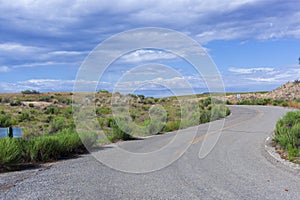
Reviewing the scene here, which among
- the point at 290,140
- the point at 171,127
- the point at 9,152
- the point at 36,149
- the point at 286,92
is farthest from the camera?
the point at 286,92

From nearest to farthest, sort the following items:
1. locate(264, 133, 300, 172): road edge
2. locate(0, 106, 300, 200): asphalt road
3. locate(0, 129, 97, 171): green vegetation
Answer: locate(0, 106, 300, 200): asphalt road
locate(0, 129, 97, 171): green vegetation
locate(264, 133, 300, 172): road edge

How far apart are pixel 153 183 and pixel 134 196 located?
3.87 feet

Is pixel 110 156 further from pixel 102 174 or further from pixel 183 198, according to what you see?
pixel 183 198

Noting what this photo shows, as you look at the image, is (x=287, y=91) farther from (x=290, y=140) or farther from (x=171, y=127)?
(x=290, y=140)

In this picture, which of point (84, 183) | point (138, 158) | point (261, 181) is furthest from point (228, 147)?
point (84, 183)

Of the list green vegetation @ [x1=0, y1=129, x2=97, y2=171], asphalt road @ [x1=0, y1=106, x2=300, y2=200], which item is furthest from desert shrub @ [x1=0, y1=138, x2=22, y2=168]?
asphalt road @ [x1=0, y1=106, x2=300, y2=200]

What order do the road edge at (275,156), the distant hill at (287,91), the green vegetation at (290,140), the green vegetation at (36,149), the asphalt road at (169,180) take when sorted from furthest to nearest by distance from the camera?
1. the distant hill at (287,91)
2. the green vegetation at (290,140)
3. the road edge at (275,156)
4. the green vegetation at (36,149)
5. the asphalt road at (169,180)

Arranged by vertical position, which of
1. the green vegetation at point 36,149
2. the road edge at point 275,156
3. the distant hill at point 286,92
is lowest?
the road edge at point 275,156

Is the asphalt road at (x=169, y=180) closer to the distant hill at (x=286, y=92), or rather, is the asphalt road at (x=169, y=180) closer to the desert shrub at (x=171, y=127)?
the desert shrub at (x=171, y=127)

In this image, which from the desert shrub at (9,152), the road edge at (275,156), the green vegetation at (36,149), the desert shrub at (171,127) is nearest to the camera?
the desert shrub at (9,152)

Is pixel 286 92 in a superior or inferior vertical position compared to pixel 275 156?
superior

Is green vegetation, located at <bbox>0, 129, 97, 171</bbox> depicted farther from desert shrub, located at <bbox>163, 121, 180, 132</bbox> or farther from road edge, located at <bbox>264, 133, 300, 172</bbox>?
desert shrub, located at <bbox>163, 121, 180, 132</bbox>

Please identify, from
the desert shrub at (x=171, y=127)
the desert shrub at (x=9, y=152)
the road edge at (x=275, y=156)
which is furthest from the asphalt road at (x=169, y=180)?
the desert shrub at (x=171, y=127)

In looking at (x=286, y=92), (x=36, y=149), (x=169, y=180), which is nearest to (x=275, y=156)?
(x=169, y=180)
